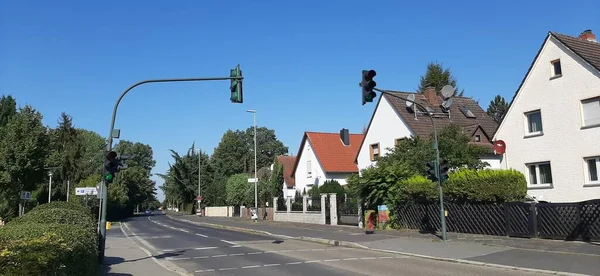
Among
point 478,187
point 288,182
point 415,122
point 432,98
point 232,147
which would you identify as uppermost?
point 232,147

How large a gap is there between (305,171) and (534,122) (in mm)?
28451

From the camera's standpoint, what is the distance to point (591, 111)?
2298 cm

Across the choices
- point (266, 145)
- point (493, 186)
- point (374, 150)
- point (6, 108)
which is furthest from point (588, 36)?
point (266, 145)

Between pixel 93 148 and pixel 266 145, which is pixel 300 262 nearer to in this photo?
pixel 93 148

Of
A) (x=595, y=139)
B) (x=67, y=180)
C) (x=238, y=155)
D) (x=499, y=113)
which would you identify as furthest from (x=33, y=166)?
(x=238, y=155)

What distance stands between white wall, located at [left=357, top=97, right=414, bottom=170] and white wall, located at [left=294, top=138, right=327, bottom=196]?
7.10 m

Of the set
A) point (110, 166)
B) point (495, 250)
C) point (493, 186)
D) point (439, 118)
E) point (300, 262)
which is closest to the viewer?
point (300, 262)

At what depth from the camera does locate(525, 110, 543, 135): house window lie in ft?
84.6

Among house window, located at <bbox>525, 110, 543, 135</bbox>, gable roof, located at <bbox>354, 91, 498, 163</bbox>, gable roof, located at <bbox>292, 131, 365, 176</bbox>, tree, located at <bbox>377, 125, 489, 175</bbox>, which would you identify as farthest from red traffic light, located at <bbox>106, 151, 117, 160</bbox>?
gable roof, located at <bbox>292, 131, 365, 176</bbox>

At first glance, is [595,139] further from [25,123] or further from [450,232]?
[25,123]

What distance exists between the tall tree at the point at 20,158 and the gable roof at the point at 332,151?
25.0m

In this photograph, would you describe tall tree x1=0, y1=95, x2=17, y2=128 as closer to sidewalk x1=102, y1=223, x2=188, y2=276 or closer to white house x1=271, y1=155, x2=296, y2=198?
white house x1=271, y1=155, x2=296, y2=198

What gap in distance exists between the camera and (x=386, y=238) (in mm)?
21312

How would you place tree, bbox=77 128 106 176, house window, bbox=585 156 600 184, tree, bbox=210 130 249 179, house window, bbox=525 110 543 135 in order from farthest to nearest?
tree, bbox=210 130 249 179 → tree, bbox=77 128 106 176 → house window, bbox=525 110 543 135 → house window, bbox=585 156 600 184
